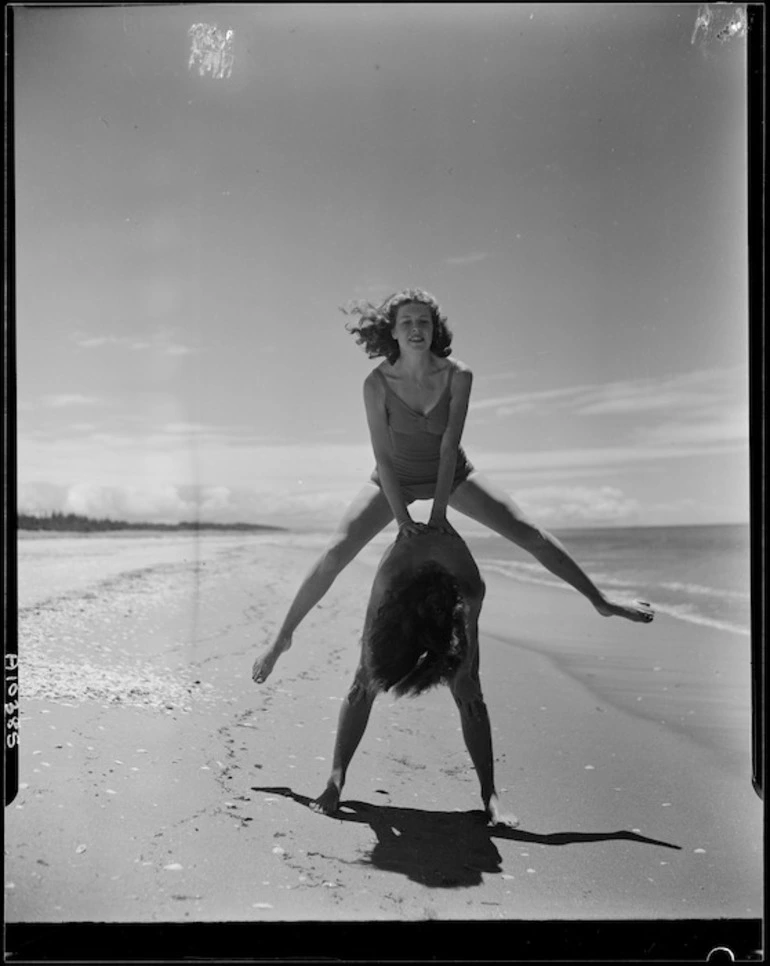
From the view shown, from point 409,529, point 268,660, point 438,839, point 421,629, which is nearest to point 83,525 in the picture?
point 268,660

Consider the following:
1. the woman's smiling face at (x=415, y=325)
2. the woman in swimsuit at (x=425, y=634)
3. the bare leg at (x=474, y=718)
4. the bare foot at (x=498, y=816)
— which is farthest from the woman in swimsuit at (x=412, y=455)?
the bare foot at (x=498, y=816)

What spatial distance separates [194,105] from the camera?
3.44 m

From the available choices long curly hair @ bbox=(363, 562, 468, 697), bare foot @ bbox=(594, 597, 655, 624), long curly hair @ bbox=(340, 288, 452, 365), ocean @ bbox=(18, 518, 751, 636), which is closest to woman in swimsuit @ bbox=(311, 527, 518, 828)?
long curly hair @ bbox=(363, 562, 468, 697)

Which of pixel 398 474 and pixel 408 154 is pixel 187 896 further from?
pixel 408 154

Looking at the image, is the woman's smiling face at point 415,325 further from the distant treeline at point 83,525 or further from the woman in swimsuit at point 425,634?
the distant treeline at point 83,525

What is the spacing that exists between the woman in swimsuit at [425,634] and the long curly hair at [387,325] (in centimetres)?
72

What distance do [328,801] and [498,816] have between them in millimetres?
651

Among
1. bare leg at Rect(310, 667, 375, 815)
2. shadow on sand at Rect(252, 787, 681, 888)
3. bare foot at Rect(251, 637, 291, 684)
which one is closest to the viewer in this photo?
shadow on sand at Rect(252, 787, 681, 888)

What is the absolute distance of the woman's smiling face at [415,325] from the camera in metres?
3.43

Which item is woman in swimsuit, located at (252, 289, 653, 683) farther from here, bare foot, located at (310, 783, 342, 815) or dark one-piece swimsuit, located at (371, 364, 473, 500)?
bare foot, located at (310, 783, 342, 815)

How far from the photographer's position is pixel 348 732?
341 centimetres

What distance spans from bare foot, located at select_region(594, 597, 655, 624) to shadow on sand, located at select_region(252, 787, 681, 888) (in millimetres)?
824

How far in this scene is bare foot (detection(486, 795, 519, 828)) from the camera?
10.9 feet

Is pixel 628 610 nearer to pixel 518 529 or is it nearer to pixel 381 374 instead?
pixel 518 529
